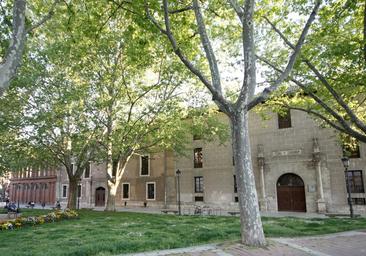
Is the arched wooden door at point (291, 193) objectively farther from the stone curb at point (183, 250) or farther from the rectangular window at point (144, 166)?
the stone curb at point (183, 250)

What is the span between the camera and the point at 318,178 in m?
23.5

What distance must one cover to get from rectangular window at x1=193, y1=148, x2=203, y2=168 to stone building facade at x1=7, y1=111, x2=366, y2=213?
21mm

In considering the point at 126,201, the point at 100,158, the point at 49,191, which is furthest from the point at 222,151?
the point at 49,191

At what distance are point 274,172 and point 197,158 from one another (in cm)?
855

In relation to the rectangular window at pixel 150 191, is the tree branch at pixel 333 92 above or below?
above

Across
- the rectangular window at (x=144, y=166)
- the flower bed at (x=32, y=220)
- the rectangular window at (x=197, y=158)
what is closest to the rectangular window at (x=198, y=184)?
the rectangular window at (x=197, y=158)

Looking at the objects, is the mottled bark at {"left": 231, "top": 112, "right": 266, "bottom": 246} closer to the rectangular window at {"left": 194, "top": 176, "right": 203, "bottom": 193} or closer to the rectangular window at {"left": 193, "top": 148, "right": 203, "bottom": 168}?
the rectangular window at {"left": 194, "top": 176, "right": 203, "bottom": 193}

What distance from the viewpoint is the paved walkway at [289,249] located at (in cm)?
777

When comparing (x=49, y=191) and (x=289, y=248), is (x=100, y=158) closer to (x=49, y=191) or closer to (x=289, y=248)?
(x=289, y=248)

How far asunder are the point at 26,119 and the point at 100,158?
6464mm

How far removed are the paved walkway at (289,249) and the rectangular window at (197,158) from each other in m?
21.2

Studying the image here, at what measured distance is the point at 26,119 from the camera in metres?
18.1

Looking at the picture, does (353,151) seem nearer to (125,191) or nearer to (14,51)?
(14,51)

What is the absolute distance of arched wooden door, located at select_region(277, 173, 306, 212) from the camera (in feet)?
81.5
